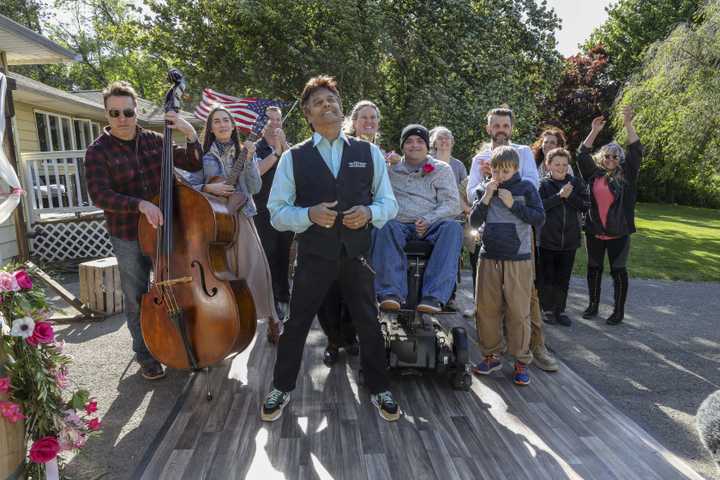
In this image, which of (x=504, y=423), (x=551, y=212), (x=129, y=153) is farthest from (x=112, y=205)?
(x=551, y=212)

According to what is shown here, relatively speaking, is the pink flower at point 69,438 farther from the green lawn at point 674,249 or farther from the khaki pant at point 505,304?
the green lawn at point 674,249

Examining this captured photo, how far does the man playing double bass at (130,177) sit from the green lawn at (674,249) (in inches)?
268

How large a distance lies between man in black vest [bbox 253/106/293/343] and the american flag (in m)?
0.09

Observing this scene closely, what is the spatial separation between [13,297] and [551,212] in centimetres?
445

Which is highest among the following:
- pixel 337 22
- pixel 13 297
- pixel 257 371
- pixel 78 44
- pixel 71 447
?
pixel 78 44

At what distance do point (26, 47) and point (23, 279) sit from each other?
7085 mm

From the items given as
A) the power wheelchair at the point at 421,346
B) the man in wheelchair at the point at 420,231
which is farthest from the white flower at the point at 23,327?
the power wheelchair at the point at 421,346

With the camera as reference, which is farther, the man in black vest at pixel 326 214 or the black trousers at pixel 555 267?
the black trousers at pixel 555 267

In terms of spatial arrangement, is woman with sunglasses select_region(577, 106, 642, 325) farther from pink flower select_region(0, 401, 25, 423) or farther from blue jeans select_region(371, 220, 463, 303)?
pink flower select_region(0, 401, 25, 423)

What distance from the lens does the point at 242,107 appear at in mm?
4570

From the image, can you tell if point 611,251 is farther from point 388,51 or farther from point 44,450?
point 388,51

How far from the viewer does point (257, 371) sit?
12.3ft

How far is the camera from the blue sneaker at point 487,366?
12.1 ft

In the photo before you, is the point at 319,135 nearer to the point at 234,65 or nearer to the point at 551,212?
the point at 551,212
